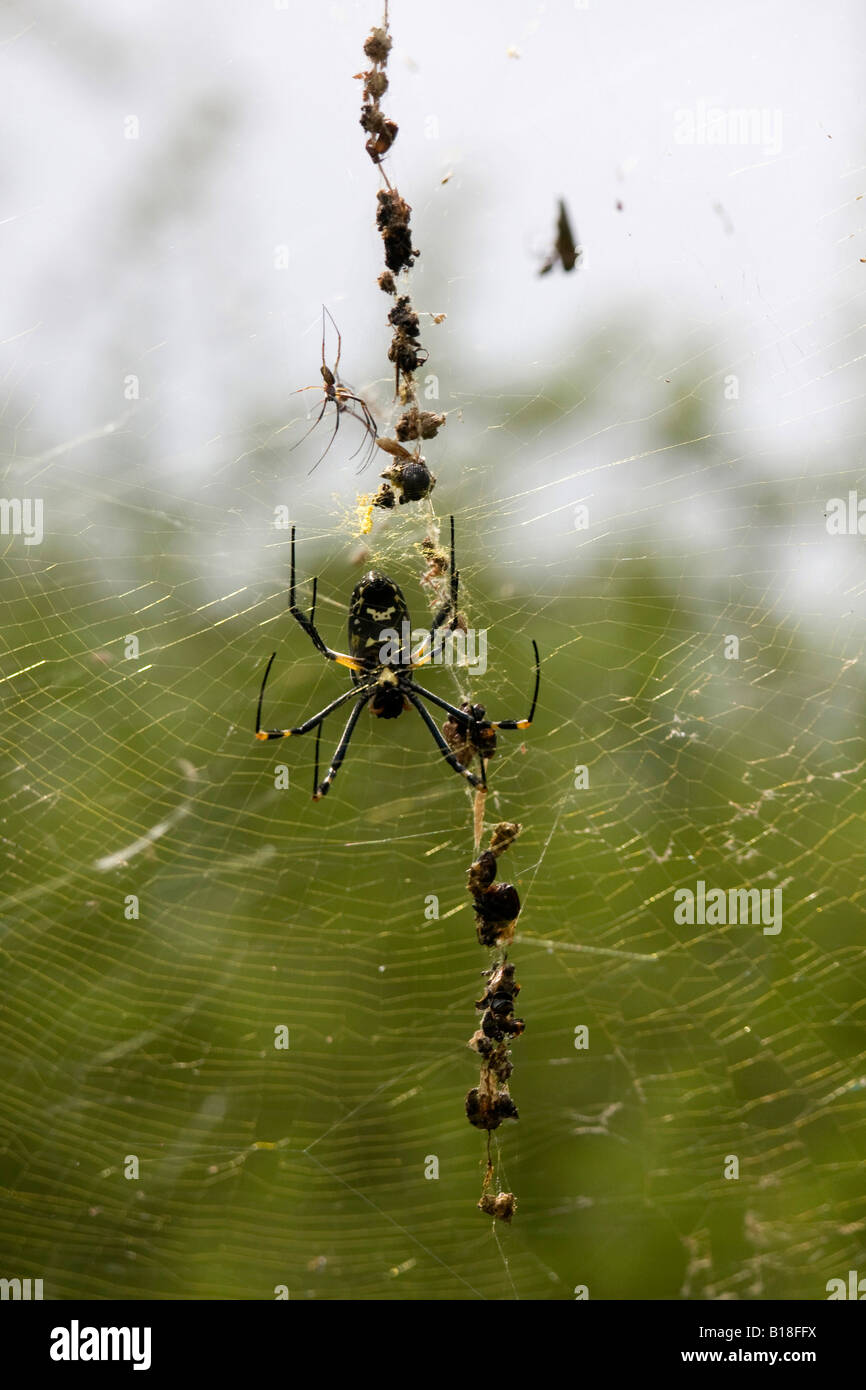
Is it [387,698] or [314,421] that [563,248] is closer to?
[314,421]

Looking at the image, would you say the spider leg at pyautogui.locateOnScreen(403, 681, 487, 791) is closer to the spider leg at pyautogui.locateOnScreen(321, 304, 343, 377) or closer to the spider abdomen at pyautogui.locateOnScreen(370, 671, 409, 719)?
the spider abdomen at pyautogui.locateOnScreen(370, 671, 409, 719)

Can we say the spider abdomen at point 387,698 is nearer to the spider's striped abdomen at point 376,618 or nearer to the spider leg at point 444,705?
the spider leg at point 444,705

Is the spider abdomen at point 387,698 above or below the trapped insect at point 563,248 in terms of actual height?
below

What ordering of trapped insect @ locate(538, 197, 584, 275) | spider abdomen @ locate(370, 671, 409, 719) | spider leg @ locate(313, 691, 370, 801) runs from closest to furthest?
trapped insect @ locate(538, 197, 584, 275) → spider leg @ locate(313, 691, 370, 801) → spider abdomen @ locate(370, 671, 409, 719)

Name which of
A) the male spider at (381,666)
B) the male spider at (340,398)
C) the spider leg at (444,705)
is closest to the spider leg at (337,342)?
the male spider at (340,398)

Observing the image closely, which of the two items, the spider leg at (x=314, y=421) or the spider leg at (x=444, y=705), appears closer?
the spider leg at (x=444, y=705)

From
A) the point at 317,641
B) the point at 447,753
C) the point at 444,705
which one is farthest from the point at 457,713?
the point at 317,641

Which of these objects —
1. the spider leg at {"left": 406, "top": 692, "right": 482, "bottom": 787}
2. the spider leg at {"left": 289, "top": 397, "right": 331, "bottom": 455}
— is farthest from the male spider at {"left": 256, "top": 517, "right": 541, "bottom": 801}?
the spider leg at {"left": 289, "top": 397, "right": 331, "bottom": 455}

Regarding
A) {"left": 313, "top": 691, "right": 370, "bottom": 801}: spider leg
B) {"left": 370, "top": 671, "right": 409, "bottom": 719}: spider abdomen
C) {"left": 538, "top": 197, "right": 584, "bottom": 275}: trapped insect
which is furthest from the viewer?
{"left": 370, "top": 671, "right": 409, "bottom": 719}: spider abdomen
